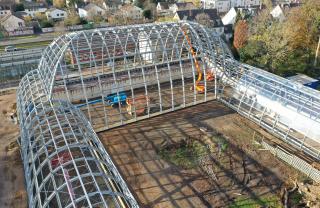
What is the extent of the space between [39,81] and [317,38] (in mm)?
31018

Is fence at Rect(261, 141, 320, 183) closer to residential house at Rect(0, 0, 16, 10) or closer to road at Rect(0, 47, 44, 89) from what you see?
road at Rect(0, 47, 44, 89)

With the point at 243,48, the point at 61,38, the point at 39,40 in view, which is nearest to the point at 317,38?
the point at 243,48

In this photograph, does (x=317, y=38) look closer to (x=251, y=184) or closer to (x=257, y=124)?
(x=257, y=124)

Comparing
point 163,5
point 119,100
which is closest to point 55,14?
point 163,5

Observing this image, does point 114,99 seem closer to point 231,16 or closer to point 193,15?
point 193,15

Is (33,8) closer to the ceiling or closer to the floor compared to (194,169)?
closer to the ceiling

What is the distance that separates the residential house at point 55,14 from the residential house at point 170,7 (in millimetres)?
21670

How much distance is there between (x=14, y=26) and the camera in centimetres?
5153

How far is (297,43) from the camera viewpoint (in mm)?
30906

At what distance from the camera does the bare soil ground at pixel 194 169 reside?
14094 mm

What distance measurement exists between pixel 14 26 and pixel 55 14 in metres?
10.0

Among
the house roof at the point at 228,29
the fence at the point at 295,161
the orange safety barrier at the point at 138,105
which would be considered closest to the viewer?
the fence at the point at 295,161

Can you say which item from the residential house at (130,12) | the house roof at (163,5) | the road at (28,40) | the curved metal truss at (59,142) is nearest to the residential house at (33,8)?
the road at (28,40)

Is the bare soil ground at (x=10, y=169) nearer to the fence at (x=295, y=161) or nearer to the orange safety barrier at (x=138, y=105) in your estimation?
the orange safety barrier at (x=138, y=105)
